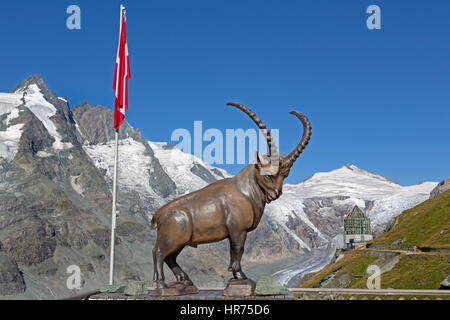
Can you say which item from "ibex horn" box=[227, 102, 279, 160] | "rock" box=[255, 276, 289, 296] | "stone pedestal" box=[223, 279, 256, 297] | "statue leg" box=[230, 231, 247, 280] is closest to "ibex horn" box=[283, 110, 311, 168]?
"ibex horn" box=[227, 102, 279, 160]

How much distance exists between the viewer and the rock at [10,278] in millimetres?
170875

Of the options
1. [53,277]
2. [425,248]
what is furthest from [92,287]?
[425,248]

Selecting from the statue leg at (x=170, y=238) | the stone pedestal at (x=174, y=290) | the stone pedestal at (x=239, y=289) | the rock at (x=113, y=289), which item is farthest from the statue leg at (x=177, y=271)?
the rock at (x=113, y=289)

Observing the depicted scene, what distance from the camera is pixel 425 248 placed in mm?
72500

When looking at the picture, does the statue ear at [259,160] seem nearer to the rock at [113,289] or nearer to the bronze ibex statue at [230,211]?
the bronze ibex statue at [230,211]

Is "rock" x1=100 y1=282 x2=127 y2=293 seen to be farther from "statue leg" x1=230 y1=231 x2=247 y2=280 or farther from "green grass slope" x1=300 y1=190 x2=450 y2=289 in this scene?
"green grass slope" x1=300 y1=190 x2=450 y2=289

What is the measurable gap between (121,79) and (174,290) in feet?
32.5

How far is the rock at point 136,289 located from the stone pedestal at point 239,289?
2.90 meters

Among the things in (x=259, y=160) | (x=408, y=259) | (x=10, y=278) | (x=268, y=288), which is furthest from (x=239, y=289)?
(x=10, y=278)

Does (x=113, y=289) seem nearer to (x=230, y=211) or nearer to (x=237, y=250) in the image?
(x=237, y=250)

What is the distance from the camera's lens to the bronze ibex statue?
15797mm

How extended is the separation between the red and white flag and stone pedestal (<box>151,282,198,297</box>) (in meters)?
7.98
